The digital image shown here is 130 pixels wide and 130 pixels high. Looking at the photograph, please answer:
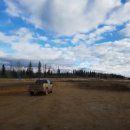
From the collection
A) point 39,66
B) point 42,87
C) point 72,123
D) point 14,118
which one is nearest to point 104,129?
point 72,123

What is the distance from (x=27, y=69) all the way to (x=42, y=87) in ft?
514

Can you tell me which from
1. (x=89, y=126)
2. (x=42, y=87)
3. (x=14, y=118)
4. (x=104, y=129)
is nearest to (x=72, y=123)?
(x=89, y=126)

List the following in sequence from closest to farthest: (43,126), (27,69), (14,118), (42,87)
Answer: (43,126)
(14,118)
(42,87)
(27,69)

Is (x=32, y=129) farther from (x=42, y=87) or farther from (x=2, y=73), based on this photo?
(x=2, y=73)

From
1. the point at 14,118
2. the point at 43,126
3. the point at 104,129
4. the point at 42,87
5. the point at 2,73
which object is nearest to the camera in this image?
the point at 104,129

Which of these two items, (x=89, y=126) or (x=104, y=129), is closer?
(x=104, y=129)

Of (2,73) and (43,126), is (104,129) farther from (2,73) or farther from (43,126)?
(2,73)

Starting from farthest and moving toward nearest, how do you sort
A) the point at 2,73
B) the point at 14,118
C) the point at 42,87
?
the point at 2,73, the point at 42,87, the point at 14,118

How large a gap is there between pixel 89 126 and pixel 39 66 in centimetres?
18220

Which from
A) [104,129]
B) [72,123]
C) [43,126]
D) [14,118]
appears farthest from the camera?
[14,118]

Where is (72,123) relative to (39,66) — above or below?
below

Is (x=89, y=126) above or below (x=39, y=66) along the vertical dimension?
below

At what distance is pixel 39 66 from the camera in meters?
194

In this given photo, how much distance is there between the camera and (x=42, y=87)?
34406 mm
